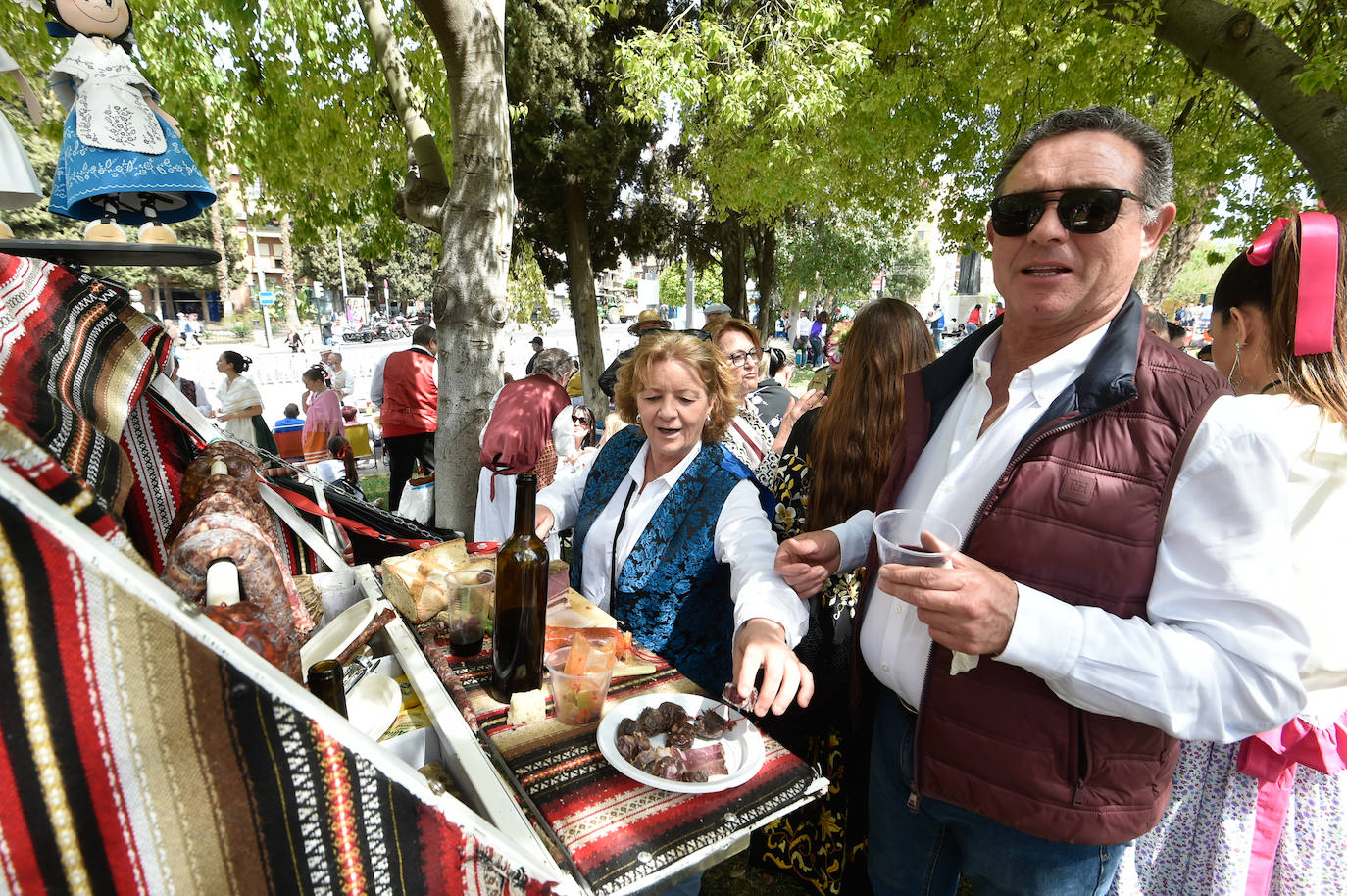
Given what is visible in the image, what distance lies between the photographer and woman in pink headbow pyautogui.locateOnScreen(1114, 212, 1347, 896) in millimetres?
1743

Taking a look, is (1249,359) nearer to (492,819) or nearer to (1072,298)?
(1072,298)

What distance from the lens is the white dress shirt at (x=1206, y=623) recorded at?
3.97 feet

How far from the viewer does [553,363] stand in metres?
5.58

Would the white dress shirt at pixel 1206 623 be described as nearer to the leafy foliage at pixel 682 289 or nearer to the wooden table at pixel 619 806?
the wooden table at pixel 619 806

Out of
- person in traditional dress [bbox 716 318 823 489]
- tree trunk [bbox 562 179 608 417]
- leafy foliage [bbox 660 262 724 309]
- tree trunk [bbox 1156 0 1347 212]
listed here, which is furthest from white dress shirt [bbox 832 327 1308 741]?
leafy foliage [bbox 660 262 724 309]

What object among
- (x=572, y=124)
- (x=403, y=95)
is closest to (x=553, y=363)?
(x=403, y=95)

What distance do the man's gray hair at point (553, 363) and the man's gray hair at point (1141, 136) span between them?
4467 mm

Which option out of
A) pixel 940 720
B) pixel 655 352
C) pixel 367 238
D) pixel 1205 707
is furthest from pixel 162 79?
pixel 1205 707

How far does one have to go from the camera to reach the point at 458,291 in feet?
14.1

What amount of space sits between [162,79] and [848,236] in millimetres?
28946

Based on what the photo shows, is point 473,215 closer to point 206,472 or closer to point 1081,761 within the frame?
point 206,472

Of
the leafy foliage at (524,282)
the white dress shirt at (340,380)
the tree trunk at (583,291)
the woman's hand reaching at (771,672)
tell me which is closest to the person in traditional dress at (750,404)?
the woman's hand reaching at (771,672)

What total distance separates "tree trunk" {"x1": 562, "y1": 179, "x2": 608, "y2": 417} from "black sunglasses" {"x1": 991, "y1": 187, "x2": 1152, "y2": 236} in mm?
9785

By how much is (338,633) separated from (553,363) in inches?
161
